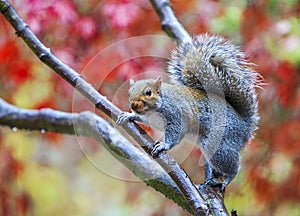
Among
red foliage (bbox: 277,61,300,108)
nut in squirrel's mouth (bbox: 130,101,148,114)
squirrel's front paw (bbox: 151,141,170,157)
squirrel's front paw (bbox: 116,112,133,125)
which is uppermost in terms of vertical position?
red foliage (bbox: 277,61,300,108)

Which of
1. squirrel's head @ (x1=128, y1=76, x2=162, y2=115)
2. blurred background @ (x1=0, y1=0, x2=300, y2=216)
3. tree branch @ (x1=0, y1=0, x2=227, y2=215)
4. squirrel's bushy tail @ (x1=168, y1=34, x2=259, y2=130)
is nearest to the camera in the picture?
tree branch @ (x1=0, y1=0, x2=227, y2=215)

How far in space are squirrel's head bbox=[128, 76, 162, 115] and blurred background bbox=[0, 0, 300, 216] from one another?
1.54ft

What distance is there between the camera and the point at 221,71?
1.85 m

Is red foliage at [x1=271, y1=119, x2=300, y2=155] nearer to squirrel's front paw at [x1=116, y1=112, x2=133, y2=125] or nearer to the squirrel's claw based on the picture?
the squirrel's claw

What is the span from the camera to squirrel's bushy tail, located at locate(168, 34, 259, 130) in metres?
1.84

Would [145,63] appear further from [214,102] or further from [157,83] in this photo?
[157,83]

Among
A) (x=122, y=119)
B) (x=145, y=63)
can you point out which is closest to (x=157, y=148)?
(x=122, y=119)

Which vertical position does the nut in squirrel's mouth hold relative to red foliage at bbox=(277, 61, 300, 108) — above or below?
below

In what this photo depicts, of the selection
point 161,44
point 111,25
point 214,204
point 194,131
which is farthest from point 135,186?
point 214,204

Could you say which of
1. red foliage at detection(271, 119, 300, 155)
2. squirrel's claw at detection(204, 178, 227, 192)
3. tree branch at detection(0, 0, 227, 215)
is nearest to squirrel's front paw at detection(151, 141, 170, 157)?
tree branch at detection(0, 0, 227, 215)

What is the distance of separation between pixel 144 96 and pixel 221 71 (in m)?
0.36

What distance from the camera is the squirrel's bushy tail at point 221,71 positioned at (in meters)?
1.84

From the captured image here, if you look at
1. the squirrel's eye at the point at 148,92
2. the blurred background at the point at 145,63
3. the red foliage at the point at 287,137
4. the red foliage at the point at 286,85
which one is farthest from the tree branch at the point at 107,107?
the red foliage at the point at 286,85

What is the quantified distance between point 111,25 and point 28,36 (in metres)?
0.87
